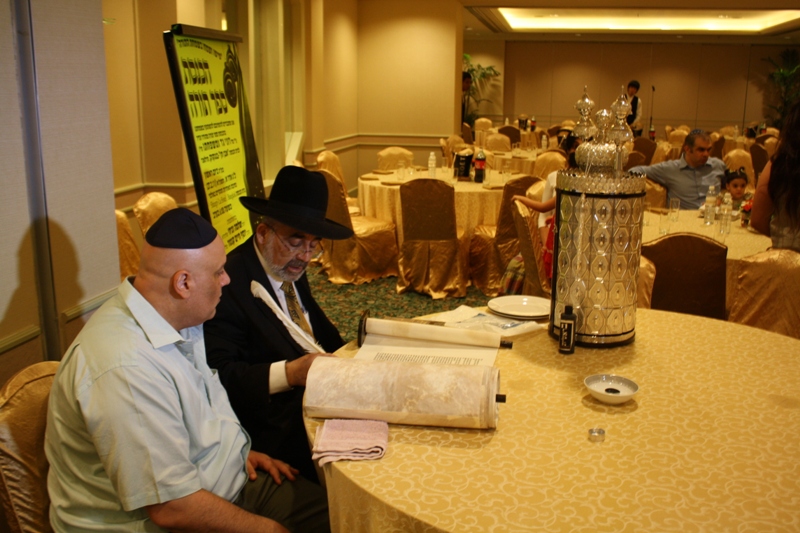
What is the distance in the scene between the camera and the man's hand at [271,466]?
6.34 feet

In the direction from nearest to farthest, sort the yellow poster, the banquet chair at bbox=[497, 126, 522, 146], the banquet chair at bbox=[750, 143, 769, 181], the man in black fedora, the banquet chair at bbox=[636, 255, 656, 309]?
1. the man in black fedora
2. the yellow poster
3. the banquet chair at bbox=[636, 255, 656, 309]
4. the banquet chair at bbox=[750, 143, 769, 181]
5. the banquet chair at bbox=[497, 126, 522, 146]

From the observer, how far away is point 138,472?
56.7 inches

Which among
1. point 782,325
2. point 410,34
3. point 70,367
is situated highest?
point 410,34

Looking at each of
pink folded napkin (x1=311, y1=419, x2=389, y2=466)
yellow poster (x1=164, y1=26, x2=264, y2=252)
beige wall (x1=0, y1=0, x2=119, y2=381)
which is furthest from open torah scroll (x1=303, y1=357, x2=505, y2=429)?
yellow poster (x1=164, y1=26, x2=264, y2=252)

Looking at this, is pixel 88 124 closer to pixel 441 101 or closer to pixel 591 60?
pixel 441 101

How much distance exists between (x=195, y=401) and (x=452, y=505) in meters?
0.66

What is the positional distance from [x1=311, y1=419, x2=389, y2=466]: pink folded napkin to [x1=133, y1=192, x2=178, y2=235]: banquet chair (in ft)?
8.58

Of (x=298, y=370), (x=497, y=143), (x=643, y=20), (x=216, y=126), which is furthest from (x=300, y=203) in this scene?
(x=643, y=20)

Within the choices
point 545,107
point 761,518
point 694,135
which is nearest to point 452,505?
point 761,518

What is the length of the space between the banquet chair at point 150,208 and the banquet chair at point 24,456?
2.37m

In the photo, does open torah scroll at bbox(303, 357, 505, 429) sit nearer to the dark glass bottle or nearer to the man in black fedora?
the man in black fedora

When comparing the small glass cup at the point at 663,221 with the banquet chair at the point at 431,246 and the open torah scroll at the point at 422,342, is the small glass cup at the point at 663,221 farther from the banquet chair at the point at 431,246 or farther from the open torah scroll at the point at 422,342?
the open torah scroll at the point at 422,342

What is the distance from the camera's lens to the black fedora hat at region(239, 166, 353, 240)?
2.19 metres

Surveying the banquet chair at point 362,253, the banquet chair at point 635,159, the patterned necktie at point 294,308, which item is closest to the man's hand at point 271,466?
the patterned necktie at point 294,308
